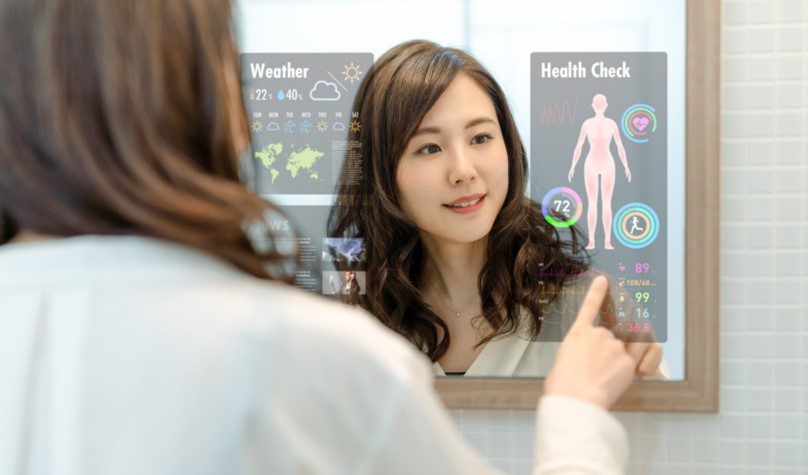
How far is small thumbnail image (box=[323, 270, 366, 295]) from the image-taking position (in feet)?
5.61

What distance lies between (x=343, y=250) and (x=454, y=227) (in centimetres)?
24

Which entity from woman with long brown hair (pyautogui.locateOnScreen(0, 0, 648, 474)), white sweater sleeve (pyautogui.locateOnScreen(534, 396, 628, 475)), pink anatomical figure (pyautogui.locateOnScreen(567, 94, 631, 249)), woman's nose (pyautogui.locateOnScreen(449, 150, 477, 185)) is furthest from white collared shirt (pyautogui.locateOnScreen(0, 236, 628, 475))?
pink anatomical figure (pyautogui.locateOnScreen(567, 94, 631, 249))

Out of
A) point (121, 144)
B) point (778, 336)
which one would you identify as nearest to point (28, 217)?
point (121, 144)

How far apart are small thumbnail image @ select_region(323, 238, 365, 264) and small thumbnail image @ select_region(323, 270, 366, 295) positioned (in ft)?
0.09

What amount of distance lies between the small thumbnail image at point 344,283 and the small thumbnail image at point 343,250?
3cm

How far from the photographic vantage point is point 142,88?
25.1 inches

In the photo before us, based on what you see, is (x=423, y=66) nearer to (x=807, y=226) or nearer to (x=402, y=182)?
(x=402, y=182)

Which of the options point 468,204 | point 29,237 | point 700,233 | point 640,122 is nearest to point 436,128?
point 468,204

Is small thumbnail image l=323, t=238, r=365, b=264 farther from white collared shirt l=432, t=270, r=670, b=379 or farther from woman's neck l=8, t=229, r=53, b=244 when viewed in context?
woman's neck l=8, t=229, r=53, b=244

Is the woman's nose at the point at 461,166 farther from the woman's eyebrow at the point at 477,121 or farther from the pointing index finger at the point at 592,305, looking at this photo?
the pointing index finger at the point at 592,305

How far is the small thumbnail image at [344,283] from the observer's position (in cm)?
171

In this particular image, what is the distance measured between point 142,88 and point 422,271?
3.62 feet

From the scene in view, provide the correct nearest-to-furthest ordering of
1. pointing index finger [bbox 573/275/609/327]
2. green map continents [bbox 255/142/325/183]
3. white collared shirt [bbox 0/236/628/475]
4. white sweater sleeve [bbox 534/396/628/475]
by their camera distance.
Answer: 1. white collared shirt [bbox 0/236/628/475]
2. white sweater sleeve [bbox 534/396/628/475]
3. pointing index finger [bbox 573/275/609/327]
4. green map continents [bbox 255/142/325/183]
